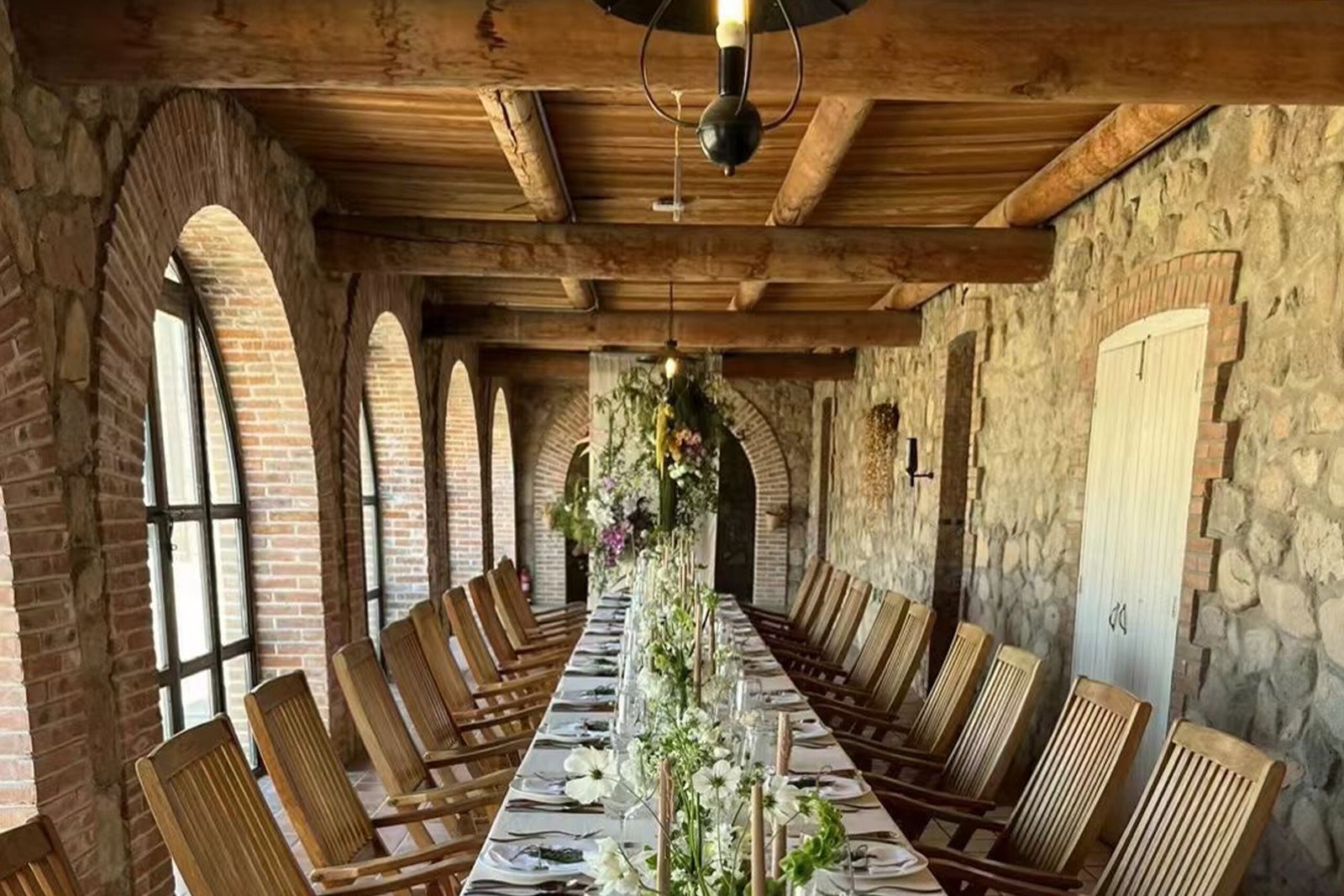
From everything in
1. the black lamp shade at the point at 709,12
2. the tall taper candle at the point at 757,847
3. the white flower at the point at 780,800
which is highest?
the black lamp shade at the point at 709,12

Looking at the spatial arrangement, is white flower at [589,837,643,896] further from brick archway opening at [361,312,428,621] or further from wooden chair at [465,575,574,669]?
brick archway opening at [361,312,428,621]

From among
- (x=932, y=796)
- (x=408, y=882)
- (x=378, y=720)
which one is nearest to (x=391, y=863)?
(x=408, y=882)

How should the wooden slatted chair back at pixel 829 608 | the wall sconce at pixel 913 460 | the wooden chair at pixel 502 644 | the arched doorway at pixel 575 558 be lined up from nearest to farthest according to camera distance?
the wooden chair at pixel 502 644 → the wooden slatted chair back at pixel 829 608 → the wall sconce at pixel 913 460 → the arched doorway at pixel 575 558

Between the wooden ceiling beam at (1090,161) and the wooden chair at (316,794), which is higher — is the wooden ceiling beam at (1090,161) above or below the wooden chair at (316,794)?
above

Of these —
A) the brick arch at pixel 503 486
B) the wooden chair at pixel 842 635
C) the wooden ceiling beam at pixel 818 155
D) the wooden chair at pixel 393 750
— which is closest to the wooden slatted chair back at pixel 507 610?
the wooden chair at pixel 842 635

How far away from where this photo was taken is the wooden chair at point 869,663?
353cm

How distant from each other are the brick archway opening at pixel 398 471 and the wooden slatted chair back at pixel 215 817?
386 cm

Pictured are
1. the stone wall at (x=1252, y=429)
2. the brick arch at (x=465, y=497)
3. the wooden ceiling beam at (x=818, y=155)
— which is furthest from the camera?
the brick arch at (x=465, y=497)

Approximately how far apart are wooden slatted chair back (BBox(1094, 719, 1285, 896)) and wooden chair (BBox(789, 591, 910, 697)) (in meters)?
1.67

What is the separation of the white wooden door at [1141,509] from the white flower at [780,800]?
2.17m

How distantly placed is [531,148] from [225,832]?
2.21 metres

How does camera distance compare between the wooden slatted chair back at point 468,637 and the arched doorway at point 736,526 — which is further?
the arched doorway at point 736,526

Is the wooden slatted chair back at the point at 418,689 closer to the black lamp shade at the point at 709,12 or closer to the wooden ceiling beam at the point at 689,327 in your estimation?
the black lamp shade at the point at 709,12

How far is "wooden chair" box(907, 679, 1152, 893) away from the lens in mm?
1913
